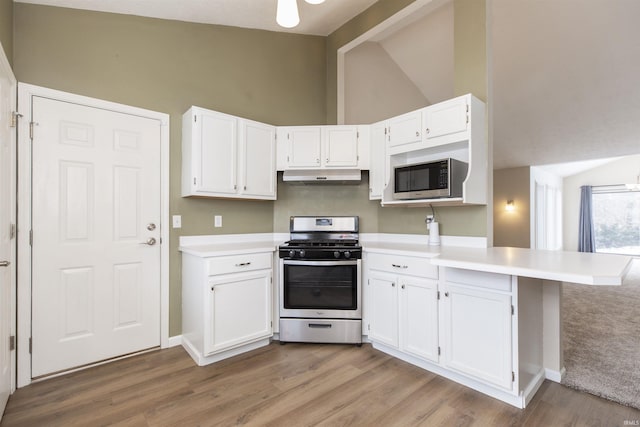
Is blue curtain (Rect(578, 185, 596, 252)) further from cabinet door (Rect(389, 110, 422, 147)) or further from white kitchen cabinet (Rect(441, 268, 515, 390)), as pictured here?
white kitchen cabinet (Rect(441, 268, 515, 390))

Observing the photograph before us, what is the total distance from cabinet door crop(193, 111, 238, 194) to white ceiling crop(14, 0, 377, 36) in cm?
94

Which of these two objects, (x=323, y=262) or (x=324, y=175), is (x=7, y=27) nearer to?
(x=324, y=175)

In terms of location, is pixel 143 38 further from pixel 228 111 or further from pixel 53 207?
pixel 53 207

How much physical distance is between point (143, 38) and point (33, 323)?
2384mm

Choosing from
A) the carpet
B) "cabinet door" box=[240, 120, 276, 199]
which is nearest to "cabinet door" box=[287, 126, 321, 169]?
"cabinet door" box=[240, 120, 276, 199]

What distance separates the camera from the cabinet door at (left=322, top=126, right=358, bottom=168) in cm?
302

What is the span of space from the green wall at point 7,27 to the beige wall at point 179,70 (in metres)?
0.05

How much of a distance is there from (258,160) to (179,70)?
1.07 m

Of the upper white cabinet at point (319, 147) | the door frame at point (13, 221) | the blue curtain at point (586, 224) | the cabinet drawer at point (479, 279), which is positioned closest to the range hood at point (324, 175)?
the upper white cabinet at point (319, 147)

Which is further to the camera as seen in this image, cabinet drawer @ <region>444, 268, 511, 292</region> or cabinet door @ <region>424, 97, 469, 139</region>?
cabinet door @ <region>424, 97, 469, 139</region>

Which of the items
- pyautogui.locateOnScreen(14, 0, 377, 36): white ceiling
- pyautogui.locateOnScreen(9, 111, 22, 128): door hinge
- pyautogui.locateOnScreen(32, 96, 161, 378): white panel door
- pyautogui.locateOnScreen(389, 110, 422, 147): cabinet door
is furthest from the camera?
pyautogui.locateOnScreen(389, 110, 422, 147): cabinet door

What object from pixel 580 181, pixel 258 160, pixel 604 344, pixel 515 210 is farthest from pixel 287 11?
pixel 580 181

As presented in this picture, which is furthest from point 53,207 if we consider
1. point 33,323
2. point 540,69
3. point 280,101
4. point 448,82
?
point 540,69

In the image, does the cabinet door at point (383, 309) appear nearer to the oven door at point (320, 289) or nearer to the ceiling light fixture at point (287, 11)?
the oven door at point (320, 289)
